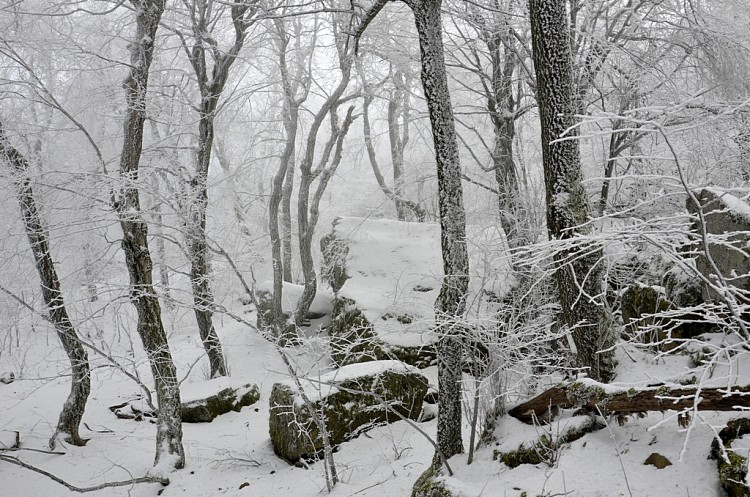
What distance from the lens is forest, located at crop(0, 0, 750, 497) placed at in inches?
137

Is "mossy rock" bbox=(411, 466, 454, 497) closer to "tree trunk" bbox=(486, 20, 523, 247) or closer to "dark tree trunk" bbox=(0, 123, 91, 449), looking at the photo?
"tree trunk" bbox=(486, 20, 523, 247)

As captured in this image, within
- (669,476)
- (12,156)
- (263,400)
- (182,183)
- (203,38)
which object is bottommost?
(263,400)

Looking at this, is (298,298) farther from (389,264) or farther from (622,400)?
(622,400)

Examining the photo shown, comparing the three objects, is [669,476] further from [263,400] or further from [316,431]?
[263,400]

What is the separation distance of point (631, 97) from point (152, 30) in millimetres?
6244

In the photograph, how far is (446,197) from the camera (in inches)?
186

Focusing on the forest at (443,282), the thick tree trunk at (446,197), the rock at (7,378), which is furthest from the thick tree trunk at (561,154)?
the rock at (7,378)

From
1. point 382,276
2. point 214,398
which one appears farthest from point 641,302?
point 214,398

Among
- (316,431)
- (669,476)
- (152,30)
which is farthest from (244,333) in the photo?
(669,476)

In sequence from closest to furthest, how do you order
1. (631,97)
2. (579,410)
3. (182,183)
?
1. (579,410)
2. (631,97)
3. (182,183)

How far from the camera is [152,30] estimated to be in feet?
22.0

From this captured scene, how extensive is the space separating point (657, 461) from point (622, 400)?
421 mm

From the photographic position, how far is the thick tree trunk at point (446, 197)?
4668 mm

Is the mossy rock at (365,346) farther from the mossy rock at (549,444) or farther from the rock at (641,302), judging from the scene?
the mossy rock at (549,444)
